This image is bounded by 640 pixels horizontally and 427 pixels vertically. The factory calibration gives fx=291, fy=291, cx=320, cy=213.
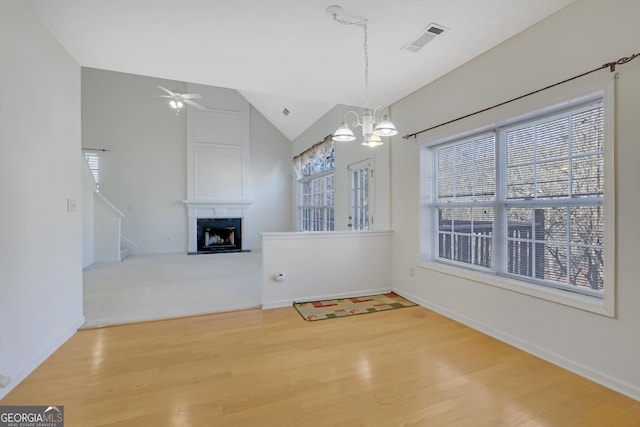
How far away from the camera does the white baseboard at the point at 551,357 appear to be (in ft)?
6.16

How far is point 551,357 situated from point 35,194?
4139 mm

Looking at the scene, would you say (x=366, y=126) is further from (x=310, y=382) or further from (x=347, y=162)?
(x=347, y=162)

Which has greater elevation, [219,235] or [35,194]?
[35,194]

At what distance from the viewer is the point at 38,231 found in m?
2.22

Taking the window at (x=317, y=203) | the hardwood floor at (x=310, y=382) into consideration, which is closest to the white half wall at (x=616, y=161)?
the hardwood floor at (x=310, y=382)

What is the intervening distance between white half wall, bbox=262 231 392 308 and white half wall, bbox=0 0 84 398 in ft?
6.21

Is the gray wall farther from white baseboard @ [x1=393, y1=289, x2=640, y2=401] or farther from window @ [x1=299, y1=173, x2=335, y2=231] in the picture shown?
white baseboard @ [x1=393, y1=289, x2=640, y2=401]

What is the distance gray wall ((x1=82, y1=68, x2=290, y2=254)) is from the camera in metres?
7.44

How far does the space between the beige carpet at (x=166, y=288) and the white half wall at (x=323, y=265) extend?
0.41 meters

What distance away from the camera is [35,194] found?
219cm

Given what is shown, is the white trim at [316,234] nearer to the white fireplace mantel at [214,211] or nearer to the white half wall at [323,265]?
the white half wall at [323,265]

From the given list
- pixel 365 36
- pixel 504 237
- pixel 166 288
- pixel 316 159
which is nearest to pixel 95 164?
pixel 166 288

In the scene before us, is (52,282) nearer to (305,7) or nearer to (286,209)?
(305,7)

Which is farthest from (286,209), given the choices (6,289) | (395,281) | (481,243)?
(6,289)
